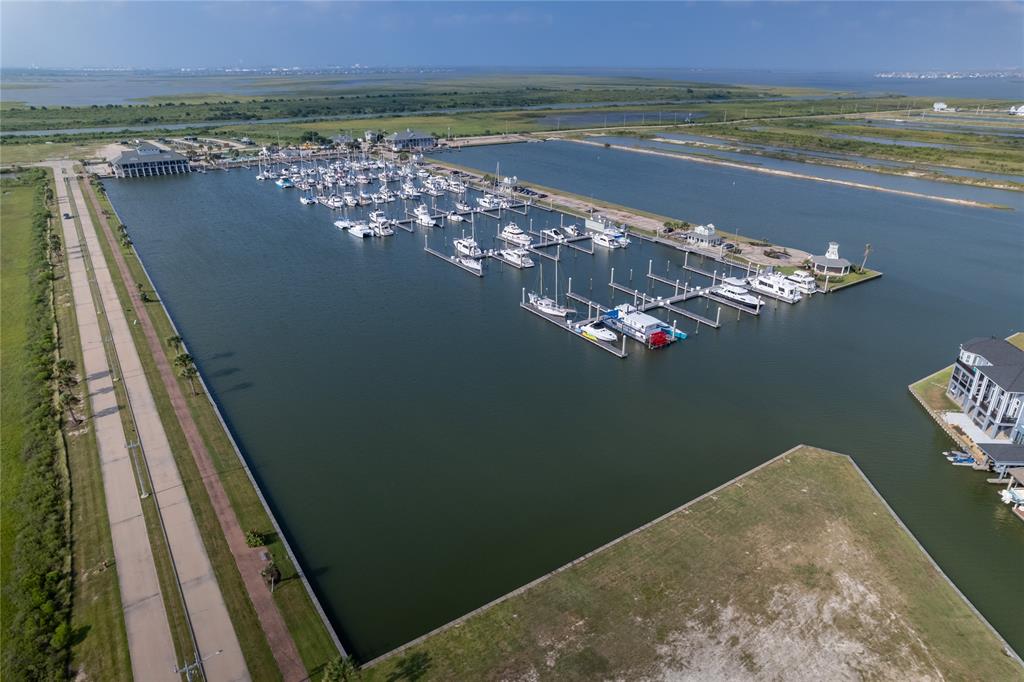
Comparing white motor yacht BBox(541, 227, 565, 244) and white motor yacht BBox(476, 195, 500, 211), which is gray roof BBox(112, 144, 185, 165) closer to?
white motor yacht BBox(476, 195, 500, 211)

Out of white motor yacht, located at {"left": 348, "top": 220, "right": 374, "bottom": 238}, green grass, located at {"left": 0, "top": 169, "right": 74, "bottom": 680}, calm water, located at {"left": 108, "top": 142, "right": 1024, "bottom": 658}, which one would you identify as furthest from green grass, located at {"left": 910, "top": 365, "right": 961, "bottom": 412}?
white motor yacht, located at {"left": 348, "top": 220, "right": 374, "bottom": 238}

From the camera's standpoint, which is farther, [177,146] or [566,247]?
[177,146]

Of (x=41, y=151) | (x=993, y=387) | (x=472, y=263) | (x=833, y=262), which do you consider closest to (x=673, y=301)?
(x=833, y=262)

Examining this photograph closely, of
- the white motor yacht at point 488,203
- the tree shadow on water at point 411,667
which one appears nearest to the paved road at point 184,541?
the tree shadow on water at point 411,667

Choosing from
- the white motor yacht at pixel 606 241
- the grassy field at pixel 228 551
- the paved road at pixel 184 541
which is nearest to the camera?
the paved road at pixel 184 541

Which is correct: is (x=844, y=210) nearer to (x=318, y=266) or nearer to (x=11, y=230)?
(x=318, y=266)

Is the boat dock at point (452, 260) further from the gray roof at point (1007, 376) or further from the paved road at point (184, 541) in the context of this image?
the gray roof at point (1007, 376)

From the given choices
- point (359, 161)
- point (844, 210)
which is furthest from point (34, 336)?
point (844, 210)
